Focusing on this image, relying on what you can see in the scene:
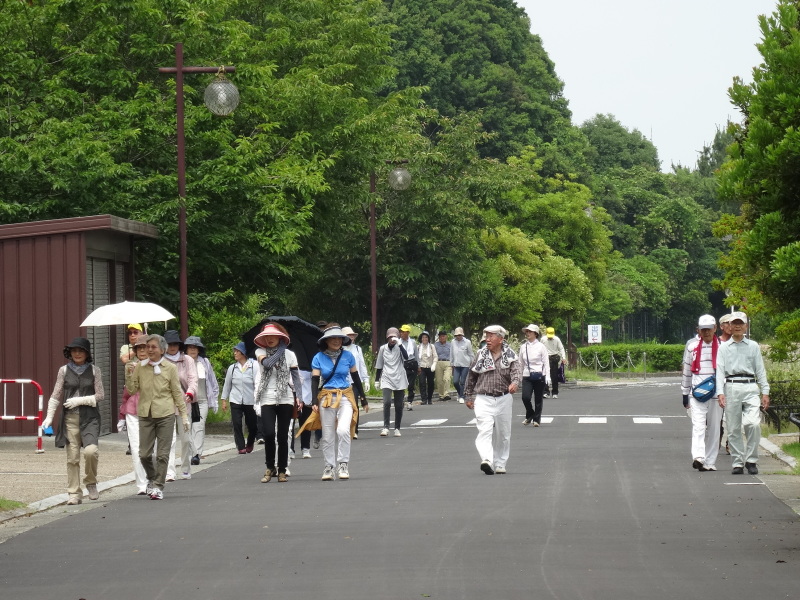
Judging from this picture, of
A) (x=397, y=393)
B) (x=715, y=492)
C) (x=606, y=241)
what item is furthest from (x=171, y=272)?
(x=606, y=241)

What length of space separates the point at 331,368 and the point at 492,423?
2.00 m

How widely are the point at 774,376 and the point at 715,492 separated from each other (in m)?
13.8

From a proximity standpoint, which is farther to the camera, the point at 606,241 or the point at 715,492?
the point at 606,241

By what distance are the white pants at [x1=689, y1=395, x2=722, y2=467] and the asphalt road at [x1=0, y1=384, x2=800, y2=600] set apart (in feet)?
0.89

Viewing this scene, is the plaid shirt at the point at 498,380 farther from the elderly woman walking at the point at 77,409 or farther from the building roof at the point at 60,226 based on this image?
the building roof at the point at 60,226

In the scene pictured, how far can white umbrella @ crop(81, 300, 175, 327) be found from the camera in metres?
18.2

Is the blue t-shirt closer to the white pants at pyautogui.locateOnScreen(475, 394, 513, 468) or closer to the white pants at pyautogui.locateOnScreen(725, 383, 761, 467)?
the white pants at pyautogui.locateOnScreen(475, 394, 513, 468)

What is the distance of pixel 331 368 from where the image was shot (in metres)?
16.7

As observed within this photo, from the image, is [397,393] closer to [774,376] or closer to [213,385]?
[213,385]

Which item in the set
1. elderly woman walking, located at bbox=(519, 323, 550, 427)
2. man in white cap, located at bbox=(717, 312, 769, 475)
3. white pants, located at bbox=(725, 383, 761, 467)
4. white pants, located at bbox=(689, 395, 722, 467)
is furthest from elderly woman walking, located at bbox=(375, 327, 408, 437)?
man in white cap, located at bbox=(717, 312, 769, 475)

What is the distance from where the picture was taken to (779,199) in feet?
37.5

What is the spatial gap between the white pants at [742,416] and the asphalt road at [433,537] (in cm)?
47

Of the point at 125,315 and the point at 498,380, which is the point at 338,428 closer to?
the point at 498,380

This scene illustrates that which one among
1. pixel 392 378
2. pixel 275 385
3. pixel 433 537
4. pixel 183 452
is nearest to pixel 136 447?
pixel 275 385
